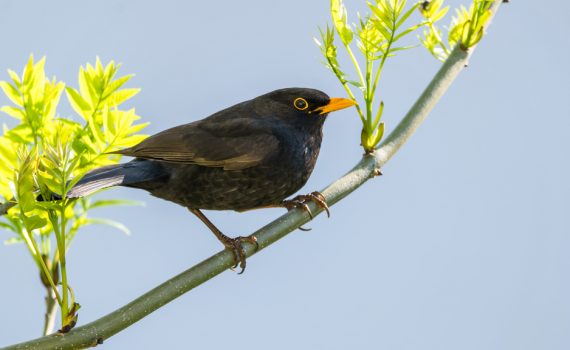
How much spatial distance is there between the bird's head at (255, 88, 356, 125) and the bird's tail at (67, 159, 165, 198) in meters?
0.83

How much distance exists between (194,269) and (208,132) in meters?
1.86

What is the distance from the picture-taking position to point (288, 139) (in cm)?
399

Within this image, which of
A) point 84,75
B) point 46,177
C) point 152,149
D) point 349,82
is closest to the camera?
point 46,177

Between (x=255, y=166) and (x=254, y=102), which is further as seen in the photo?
(x=254, y=102)

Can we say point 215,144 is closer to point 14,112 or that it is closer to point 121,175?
point 121,175

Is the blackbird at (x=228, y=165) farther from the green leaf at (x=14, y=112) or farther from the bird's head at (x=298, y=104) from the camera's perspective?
the green leaf at (x=14, y=112)

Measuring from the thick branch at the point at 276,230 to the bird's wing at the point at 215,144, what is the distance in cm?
113

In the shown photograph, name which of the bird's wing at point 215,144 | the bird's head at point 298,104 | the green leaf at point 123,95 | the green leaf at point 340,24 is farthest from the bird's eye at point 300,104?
the green leaf at point 123,95

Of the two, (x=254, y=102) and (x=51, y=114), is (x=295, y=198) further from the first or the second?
(x=51, y=114)

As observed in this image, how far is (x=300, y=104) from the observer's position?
13.8 feet

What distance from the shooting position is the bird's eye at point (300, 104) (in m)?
4.18

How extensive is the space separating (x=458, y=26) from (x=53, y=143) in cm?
153

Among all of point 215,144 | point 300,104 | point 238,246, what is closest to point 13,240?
point 238,246

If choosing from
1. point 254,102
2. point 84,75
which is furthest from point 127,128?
point 254,102
